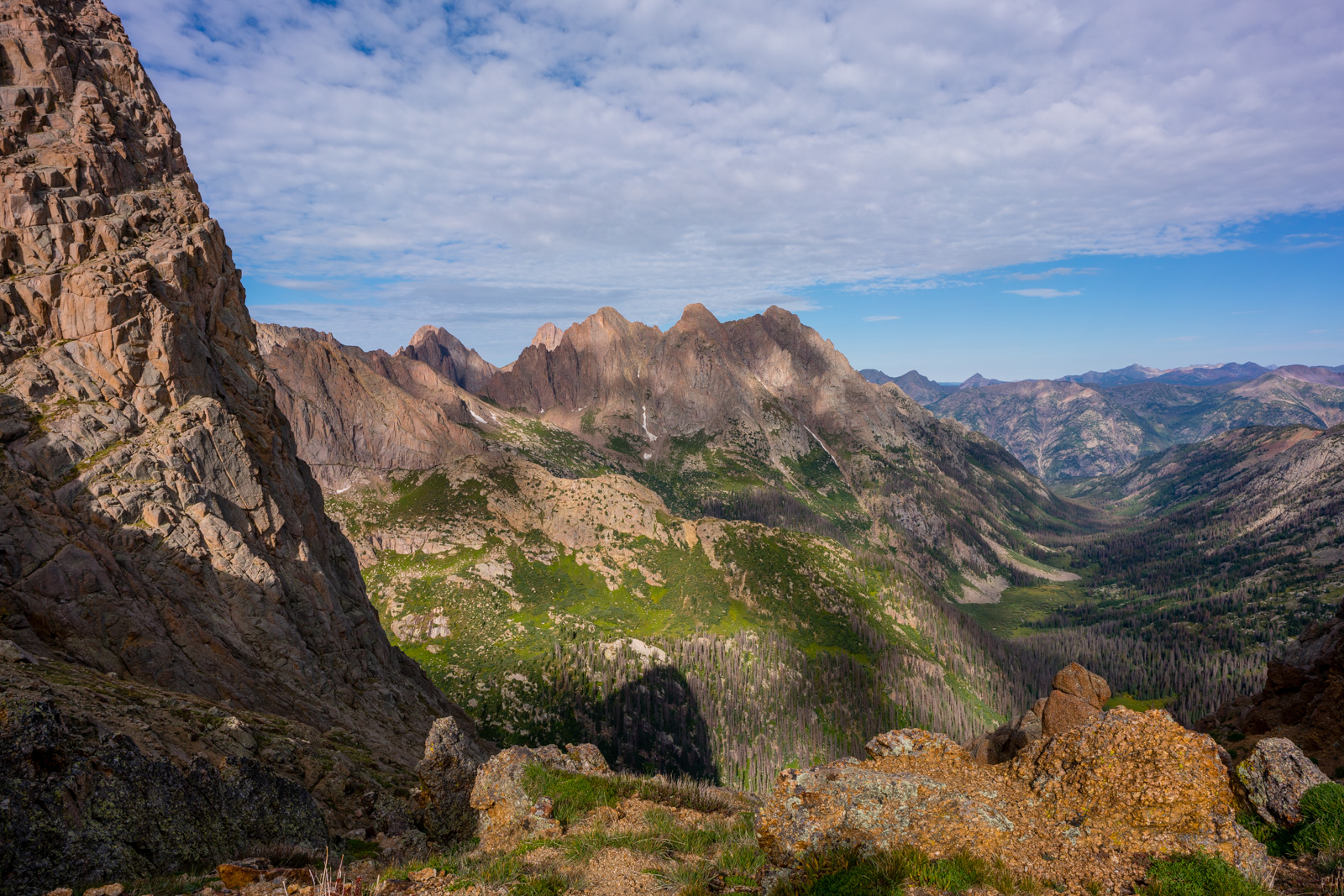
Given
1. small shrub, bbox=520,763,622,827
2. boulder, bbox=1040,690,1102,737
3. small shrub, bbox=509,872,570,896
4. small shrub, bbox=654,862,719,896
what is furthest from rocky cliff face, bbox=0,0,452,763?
boulder, bbox=1040,690,1102,737

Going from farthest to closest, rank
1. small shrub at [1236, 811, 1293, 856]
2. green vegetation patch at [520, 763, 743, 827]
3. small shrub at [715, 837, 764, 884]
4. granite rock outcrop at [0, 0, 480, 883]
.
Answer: granite rock outcrop at [0, 0, 480, 883] < green vegetation patch at [520, 763, 743, 827] < small shrub at [715, 837, 764, 884] < small shrub at [1236, 811, 1293, 856]

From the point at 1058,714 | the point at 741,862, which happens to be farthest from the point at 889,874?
the point at 1058,714

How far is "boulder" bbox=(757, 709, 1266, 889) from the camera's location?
36.1 ft

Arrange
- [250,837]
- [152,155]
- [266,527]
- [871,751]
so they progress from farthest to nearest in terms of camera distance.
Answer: [152,155]
[266,527]
[250,837]
[871,751]

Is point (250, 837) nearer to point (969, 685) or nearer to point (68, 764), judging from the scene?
point (68, 764)

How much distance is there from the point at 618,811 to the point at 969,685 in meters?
215

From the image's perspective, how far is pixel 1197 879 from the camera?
994 cm

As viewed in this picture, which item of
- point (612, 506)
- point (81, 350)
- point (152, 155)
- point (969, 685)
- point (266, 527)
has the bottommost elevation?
point (969, 685)

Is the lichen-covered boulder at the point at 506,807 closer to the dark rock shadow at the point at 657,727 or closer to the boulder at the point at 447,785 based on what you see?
the boulder at the point at 447,785

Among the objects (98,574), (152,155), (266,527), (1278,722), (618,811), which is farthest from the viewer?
(152,155)

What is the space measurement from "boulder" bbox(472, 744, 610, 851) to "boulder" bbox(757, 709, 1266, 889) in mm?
8784

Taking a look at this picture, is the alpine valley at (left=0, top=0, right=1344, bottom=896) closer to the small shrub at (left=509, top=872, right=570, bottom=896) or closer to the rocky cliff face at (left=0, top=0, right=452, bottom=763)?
the small shrub at (left=509, top=872, right=570, bottom=896)

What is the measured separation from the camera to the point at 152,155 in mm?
53156

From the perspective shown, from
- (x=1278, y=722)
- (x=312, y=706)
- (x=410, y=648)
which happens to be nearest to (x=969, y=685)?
(x=410, y=648)
